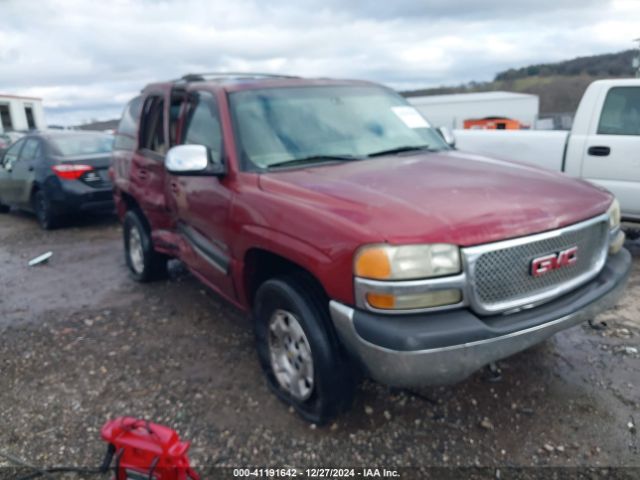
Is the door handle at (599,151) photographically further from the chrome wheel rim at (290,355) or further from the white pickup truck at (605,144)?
the chrome wheel rim at (290,355)

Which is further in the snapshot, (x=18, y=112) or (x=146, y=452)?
(x=18, y=112)

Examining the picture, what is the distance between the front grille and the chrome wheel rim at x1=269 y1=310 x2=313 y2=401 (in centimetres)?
92

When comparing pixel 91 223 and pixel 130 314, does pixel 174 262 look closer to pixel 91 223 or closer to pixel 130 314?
pixel 130 314

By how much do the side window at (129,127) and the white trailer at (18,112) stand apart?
48.3m

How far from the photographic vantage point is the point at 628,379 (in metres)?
3.24

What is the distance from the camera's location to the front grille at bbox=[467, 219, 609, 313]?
2.29m

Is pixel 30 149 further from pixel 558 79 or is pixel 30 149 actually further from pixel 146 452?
pixel 558 79

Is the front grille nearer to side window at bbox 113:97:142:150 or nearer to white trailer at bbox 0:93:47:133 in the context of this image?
side window at bbox 113:97:142:150

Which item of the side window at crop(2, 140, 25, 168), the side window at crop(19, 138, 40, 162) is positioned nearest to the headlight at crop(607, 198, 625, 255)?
the side window at crop(19, 138, 40, 162)

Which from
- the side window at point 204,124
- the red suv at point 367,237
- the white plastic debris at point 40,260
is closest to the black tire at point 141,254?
the red suv at point 367,237

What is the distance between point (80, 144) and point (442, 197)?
7.49 meters

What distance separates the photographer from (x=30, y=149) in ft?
28.6

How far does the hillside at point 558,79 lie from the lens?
109ft

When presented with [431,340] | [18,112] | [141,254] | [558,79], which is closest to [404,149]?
[431,340]
